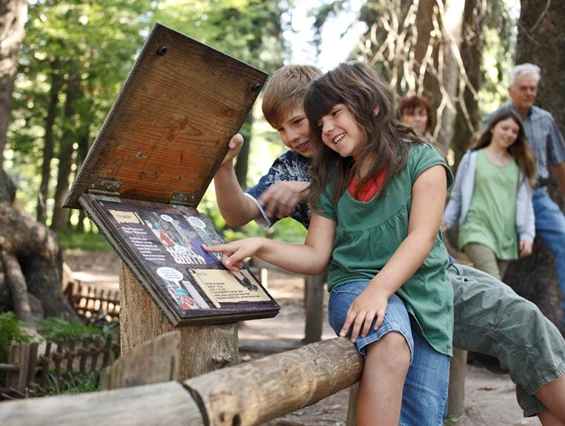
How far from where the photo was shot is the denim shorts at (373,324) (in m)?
2.57

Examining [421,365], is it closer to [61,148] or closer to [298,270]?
[298,270]

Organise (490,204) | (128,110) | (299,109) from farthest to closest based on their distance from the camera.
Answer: (490,204)
(299,109)
(128,110)

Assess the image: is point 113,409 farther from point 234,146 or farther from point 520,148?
point 520,148

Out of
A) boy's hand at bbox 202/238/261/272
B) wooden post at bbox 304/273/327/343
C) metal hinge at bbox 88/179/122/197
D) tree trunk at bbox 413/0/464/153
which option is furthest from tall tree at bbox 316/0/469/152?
metal hinge at bbox 88/179/122/197

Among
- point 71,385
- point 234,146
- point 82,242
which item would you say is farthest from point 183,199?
point 82,242

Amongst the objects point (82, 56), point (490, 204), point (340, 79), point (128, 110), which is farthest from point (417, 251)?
point (82, 56)

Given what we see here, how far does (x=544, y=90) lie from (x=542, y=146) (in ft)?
2.98

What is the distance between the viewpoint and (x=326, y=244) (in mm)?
3006

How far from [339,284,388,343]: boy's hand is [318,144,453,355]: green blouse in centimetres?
18

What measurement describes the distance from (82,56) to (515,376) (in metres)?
14.2

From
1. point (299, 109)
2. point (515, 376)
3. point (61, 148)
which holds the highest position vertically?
point (299, 109)

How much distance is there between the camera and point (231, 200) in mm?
3166

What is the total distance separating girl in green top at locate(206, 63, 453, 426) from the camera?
2637 mm

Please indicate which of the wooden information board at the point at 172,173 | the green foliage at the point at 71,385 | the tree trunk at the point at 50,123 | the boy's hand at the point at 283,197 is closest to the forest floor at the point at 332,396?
the green foliage at the point at 71,385
